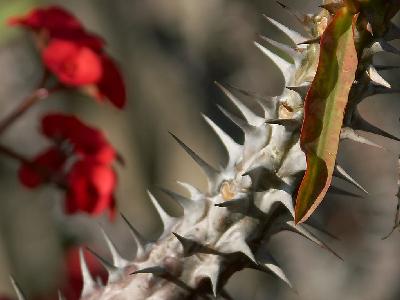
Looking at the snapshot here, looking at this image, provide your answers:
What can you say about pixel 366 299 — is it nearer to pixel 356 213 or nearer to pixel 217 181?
pixel 356 213

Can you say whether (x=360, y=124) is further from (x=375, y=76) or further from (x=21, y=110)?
(x=21, y=110)

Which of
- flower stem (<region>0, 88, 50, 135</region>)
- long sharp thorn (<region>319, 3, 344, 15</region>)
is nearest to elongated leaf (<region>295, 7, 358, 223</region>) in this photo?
long sharp thorn (<region>319, 3, 344, 15</region>)

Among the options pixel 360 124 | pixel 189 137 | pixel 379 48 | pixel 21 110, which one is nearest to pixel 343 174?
pixel 360 124

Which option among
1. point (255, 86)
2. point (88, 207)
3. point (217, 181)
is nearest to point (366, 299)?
point (255, 86)

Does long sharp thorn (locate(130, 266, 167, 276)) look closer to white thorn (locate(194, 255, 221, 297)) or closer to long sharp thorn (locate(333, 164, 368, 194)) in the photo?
white thorn (locate(194, 255, 221, 297))

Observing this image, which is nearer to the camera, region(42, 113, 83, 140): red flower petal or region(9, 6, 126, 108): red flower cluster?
region(9, 6, 126, 108): red flower cluster

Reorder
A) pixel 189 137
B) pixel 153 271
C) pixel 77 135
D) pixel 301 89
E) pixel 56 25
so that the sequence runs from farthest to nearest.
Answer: pixel 189 137, pixel 77 135, pixel 56 25, pixel 153 271, pixel 301 89
